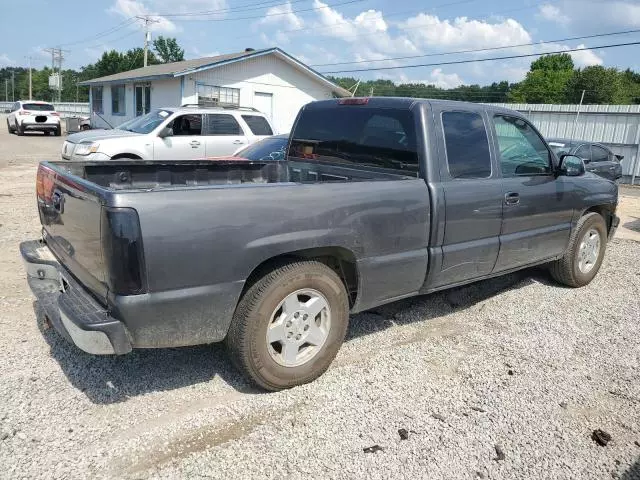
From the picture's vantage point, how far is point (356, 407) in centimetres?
327

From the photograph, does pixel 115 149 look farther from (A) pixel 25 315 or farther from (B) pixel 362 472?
(B) pixel 362 472

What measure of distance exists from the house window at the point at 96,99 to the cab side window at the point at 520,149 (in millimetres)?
31772

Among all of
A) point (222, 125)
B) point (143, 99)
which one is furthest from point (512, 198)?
point (143, 99)

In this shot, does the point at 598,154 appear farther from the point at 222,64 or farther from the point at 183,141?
the point at 222,64

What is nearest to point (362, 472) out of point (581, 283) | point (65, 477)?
point (65, 477)

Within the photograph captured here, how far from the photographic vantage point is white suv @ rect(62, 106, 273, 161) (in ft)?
35.7

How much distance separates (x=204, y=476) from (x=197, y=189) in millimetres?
1442

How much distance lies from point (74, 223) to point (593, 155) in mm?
14113

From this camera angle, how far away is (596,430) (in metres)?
3.18

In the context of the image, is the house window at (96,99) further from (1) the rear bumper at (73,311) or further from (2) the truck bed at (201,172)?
(1) the rear bumper at (73,311)

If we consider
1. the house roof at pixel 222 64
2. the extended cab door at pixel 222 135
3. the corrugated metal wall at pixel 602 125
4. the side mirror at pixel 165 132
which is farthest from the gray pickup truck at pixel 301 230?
the house roof at pixel 222 64

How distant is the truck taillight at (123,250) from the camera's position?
2.61 m

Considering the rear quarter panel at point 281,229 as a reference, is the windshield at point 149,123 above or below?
above

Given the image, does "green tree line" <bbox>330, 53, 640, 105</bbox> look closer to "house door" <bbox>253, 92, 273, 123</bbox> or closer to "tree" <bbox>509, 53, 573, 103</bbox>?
"tree" <bbox>509, 53, 573, 103</bbox>
